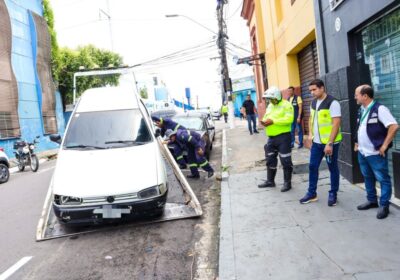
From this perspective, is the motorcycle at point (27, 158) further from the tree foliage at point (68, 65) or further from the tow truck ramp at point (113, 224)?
the tree foliage at point (68, 65)

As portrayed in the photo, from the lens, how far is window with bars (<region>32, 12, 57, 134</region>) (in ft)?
72.3

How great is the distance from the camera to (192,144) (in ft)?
27.0

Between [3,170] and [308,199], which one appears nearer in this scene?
[308,199]

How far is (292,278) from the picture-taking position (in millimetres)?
3410

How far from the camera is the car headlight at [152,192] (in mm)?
5215

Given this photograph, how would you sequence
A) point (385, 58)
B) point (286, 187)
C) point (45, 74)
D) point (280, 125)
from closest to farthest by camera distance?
point (385, 58)
point (280, 125)
point (286, 187)
point (45, 74)

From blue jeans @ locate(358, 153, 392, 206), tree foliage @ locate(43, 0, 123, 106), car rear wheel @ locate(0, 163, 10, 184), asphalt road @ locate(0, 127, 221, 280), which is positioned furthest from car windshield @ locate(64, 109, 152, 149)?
tree foliage @ locate(43, 0, 123, 106)

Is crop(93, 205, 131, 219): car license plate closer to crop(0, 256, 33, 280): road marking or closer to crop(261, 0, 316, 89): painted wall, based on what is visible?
crop(0, 256, 33, 280): road marking

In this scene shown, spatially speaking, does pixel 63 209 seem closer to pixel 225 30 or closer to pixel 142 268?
pixel 142 268

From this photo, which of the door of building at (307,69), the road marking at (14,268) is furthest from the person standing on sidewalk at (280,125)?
the door of building at (307,69)

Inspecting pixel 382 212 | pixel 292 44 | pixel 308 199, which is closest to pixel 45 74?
pixel 292 44

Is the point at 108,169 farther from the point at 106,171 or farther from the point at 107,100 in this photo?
the point at 107,100

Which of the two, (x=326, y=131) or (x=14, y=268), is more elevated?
(x=326, y=131)

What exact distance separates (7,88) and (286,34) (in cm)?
1375
